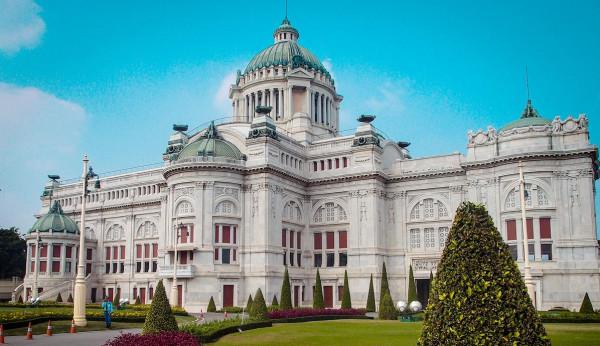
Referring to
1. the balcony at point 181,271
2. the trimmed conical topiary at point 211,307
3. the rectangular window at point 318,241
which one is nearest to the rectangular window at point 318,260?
the rectangular window at point 318,241

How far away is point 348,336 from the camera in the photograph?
33531 mm

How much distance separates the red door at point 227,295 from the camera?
2606 inches

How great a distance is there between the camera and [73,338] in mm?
33469

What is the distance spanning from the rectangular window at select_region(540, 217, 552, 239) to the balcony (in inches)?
1422

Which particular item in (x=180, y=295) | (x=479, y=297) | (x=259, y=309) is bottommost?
(x=180, y=295)

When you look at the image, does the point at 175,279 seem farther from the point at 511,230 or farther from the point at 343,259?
the point at 511,230

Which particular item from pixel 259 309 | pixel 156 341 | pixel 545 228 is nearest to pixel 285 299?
pixel 259 309

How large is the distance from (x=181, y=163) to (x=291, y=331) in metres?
35.3

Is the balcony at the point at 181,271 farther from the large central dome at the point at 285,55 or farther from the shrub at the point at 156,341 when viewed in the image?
the shrub at the point at 156,341

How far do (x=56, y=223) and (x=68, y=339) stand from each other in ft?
188

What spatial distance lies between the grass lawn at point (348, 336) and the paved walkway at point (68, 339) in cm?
663

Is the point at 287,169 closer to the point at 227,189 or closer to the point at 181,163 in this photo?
the point at 227,189

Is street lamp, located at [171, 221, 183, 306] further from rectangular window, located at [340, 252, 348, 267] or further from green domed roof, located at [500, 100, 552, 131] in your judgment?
green domed roof, located at [500, 100, 552, 131]

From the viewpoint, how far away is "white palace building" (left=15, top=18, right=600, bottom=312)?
60.7 metres
